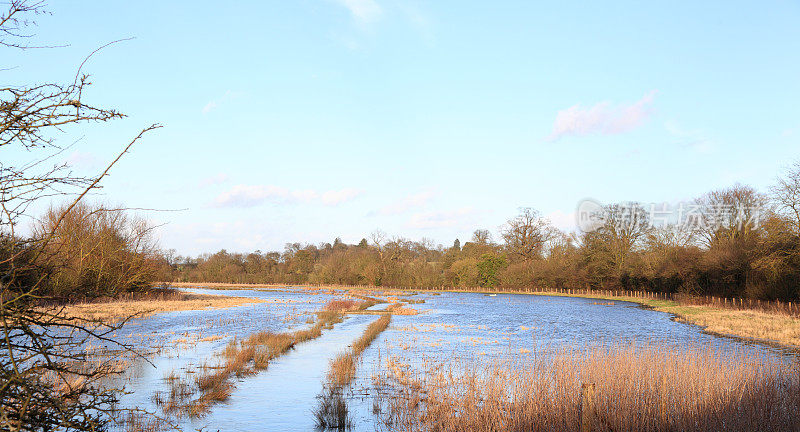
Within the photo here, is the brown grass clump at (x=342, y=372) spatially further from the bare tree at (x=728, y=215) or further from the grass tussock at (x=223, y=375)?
the bare tree at (x=728, y=215)

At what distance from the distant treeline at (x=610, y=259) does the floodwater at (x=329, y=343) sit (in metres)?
7.05

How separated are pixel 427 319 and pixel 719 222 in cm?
2978

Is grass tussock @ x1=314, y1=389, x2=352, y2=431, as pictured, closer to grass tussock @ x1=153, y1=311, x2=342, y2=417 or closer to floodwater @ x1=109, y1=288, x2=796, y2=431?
floodwater @ x1=109, y1=288, x2=796, y2=431

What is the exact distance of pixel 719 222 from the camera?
46312 millimetres

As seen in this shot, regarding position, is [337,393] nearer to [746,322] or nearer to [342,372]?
[342,372]

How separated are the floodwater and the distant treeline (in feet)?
23.1

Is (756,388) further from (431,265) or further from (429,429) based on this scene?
(431,265)

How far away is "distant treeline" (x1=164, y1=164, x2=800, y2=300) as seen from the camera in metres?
32.5

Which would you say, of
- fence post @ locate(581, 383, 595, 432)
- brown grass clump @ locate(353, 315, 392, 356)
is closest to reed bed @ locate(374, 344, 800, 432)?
fence post @ locate(581, 383, 595, 432)

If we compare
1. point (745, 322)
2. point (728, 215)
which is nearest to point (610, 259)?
point (728, 215)

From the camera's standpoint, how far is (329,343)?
71.9 ft

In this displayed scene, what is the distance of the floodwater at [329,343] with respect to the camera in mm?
11391

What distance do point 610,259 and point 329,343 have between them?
4892cm

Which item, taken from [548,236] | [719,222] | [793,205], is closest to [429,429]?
[793,205]
